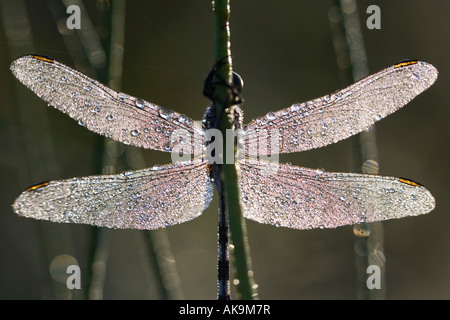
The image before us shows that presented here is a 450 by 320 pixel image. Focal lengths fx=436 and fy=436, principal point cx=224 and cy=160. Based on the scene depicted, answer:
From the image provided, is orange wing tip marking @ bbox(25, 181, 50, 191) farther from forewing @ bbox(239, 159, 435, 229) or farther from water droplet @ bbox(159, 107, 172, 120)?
forewing @ bbox(239, 159, 435, 229)

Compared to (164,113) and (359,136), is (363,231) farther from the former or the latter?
(164,113)

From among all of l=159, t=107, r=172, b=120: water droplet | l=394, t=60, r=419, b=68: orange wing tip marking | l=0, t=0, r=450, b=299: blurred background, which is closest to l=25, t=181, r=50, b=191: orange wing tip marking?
l=159, t=107, r=172, b=120: water droplet

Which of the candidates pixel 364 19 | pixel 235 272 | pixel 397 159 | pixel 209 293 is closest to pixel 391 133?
pixel 397 159

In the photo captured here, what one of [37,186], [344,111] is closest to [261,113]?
[344,111]

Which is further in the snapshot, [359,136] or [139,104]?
[359,136]

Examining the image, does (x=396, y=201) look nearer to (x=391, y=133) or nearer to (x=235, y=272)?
(x=235, y=272)

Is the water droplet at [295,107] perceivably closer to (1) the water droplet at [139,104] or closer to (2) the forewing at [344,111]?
(2) the forewing at [344,111]

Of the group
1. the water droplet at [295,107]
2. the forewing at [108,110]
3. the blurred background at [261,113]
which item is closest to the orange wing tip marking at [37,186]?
the forewing at [108,110]
